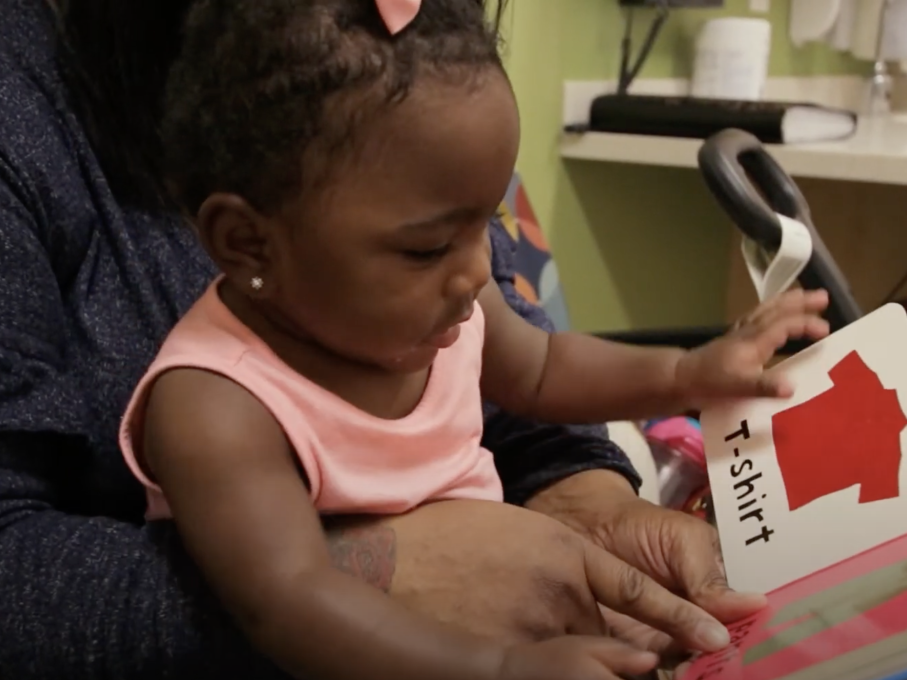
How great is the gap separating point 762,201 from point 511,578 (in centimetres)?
44

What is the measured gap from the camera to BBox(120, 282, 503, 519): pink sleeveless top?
65cm

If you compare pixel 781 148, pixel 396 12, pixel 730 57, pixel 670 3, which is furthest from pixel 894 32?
pixel 396 12

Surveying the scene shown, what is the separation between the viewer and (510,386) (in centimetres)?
89

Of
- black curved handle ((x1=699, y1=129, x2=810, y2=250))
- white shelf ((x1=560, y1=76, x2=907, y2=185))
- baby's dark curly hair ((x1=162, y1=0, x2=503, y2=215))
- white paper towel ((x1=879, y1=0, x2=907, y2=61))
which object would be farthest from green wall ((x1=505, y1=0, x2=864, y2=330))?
baby's dark curly hair ((x1=162, y1=0, x2=503, y2=215))

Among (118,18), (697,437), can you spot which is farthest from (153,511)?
(697,437)

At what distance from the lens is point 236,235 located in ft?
2.13

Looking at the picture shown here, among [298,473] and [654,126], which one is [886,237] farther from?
[298,473]

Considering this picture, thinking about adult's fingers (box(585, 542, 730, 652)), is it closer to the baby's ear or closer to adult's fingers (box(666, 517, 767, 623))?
adult's fingers (box(666, 517, 767, 623))

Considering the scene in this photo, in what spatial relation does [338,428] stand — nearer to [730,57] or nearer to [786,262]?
[786,262]

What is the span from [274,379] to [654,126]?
116cm

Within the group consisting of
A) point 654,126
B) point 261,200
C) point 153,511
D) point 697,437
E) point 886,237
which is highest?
point 261,200

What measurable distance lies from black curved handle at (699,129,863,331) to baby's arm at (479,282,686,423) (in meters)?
0.15

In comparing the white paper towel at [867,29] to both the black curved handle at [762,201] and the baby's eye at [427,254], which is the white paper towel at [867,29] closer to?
the black curved handle at [762,201]

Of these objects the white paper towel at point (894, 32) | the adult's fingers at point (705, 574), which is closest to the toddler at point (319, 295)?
the adult's fingers at point (705, 574)
